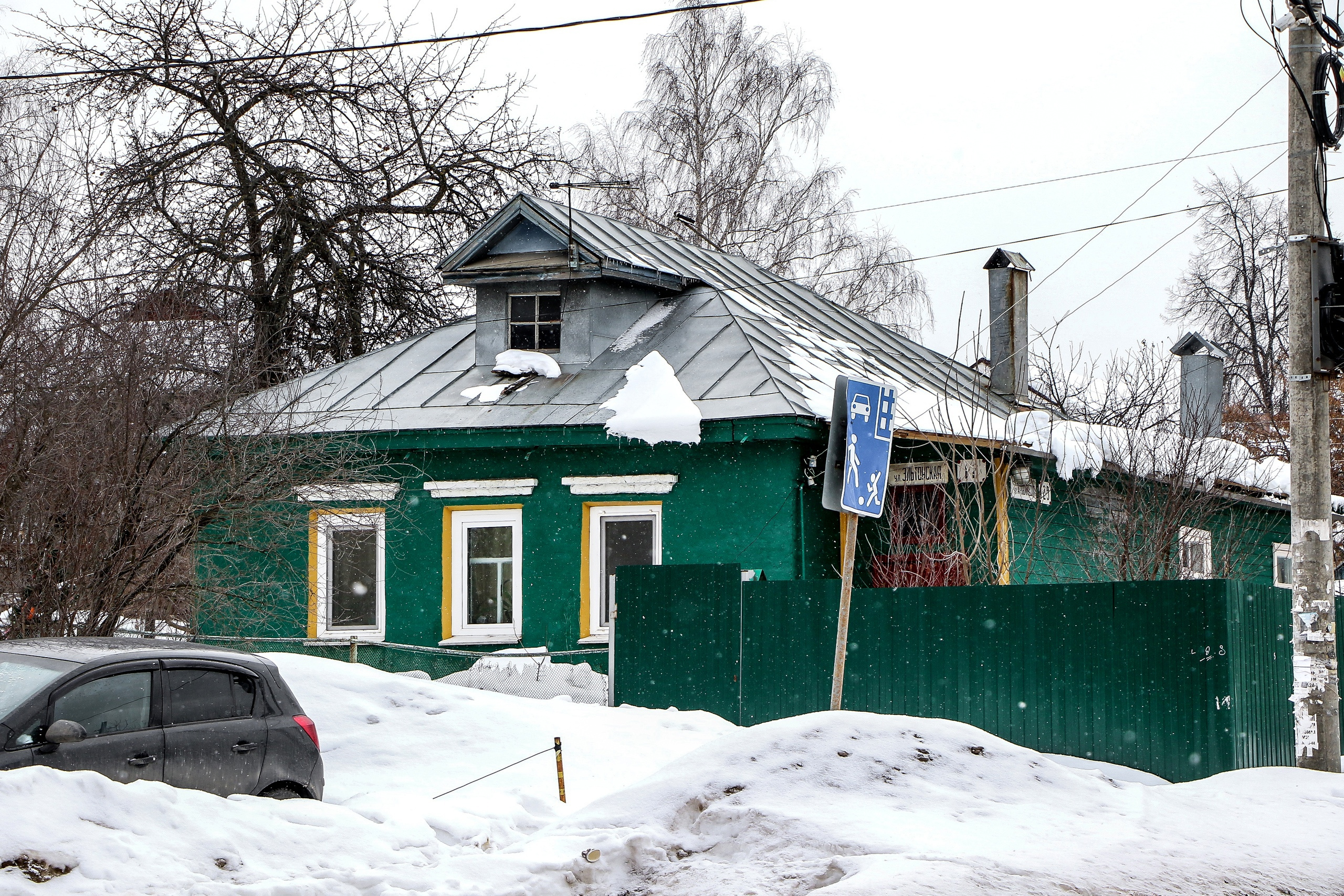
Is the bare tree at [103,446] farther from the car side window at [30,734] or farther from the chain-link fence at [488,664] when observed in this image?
the car side window at [30,734]

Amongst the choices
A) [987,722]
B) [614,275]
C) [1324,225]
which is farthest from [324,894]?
[614,275]

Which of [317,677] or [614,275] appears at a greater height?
[614,275]

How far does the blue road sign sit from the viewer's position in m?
8.48

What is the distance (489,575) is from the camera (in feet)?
Answer: 51.1

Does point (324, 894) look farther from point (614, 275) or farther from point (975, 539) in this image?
point (614, 275)

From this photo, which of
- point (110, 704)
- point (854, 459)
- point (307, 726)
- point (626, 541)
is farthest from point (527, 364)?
point (110, 704)

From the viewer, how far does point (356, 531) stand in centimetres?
1550

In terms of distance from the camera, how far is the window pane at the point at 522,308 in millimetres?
16953

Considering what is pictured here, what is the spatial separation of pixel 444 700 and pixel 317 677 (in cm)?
112

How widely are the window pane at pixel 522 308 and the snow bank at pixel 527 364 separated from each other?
64 centimetres

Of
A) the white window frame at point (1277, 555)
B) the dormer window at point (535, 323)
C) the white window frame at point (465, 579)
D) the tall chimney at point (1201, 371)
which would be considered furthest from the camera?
the white window frame at point (1277, 555)

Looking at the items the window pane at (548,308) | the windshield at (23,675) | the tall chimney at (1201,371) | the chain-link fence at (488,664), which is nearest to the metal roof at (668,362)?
the window pane at (548,308)

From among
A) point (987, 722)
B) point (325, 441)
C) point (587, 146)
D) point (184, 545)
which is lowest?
point (987, 722)

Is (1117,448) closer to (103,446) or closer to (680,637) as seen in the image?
(680,637)
